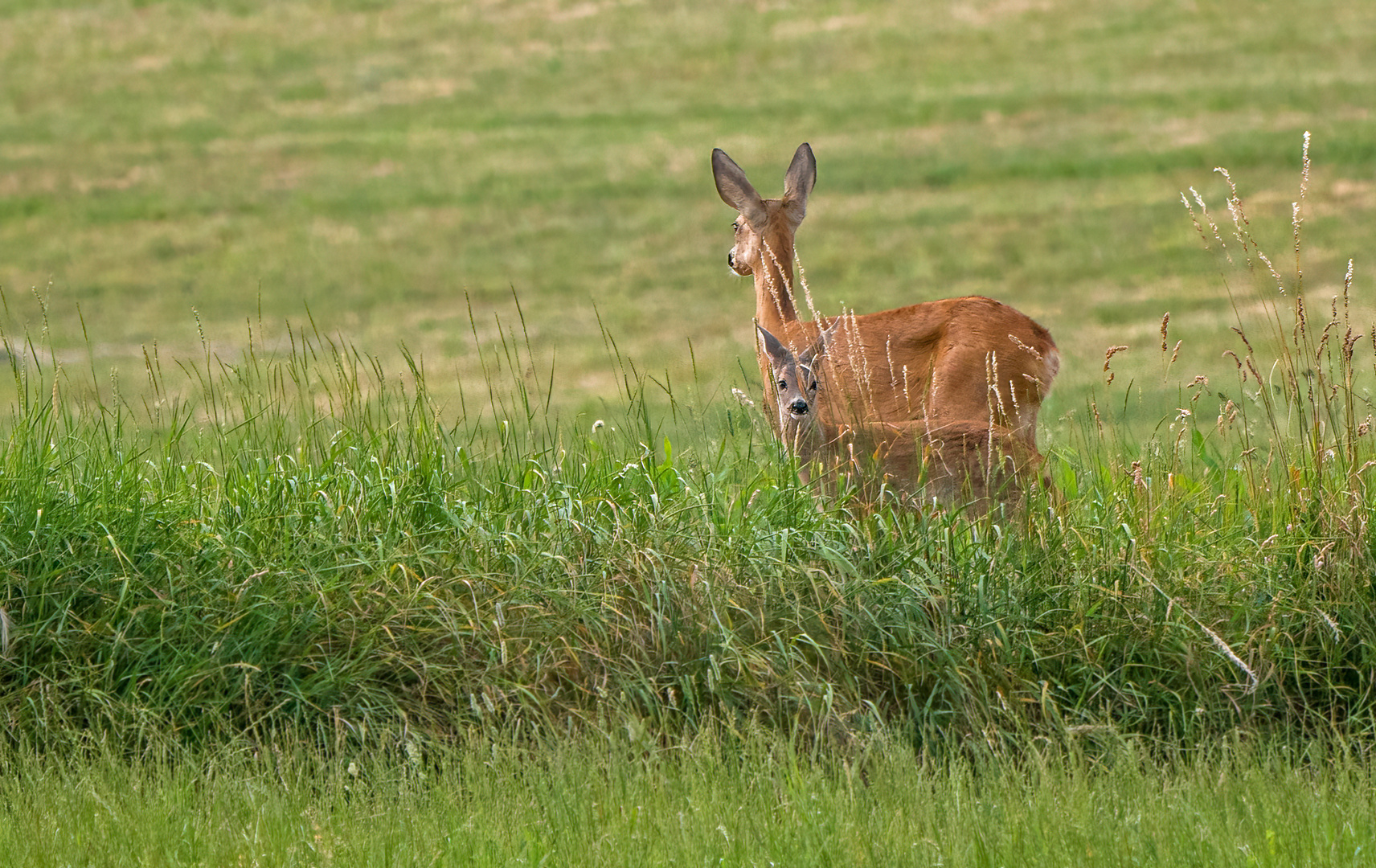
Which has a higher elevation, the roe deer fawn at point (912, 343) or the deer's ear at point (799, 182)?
the deer's ear at point (799, 182)

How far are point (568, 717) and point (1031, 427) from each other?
287 cm

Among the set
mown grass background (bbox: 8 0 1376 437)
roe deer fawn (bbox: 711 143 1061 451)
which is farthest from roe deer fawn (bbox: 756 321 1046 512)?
mown grass background (bbox: 8 0 1376 437)

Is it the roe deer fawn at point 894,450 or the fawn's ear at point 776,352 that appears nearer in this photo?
the roe deer fawn at point 894,450

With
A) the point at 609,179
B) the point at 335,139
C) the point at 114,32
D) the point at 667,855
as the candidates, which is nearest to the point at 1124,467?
the point at 667,855

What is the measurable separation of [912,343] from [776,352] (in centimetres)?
88

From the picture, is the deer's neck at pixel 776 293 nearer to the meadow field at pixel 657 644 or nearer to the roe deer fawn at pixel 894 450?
the meadow field at pixel 657 644

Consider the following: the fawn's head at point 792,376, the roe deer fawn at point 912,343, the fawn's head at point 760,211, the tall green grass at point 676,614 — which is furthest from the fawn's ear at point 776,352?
the fawn's head at point 760,211

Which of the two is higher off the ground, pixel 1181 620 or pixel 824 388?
pixel 824 388

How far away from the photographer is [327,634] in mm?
4949

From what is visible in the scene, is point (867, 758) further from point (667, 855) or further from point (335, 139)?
point (335, 139)

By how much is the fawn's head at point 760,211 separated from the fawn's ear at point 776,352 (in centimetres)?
111

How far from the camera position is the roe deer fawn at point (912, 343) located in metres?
6.58

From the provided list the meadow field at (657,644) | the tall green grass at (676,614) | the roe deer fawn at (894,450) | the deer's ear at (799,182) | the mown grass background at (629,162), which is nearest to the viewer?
the meadow field at (657,644)

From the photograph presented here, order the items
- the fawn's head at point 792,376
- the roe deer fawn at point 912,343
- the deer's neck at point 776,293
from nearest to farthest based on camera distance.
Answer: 1. the fawn's head at point 792,376
2. the roe deer fawn at point 912,343
3. the deer's neck at point 776,293
